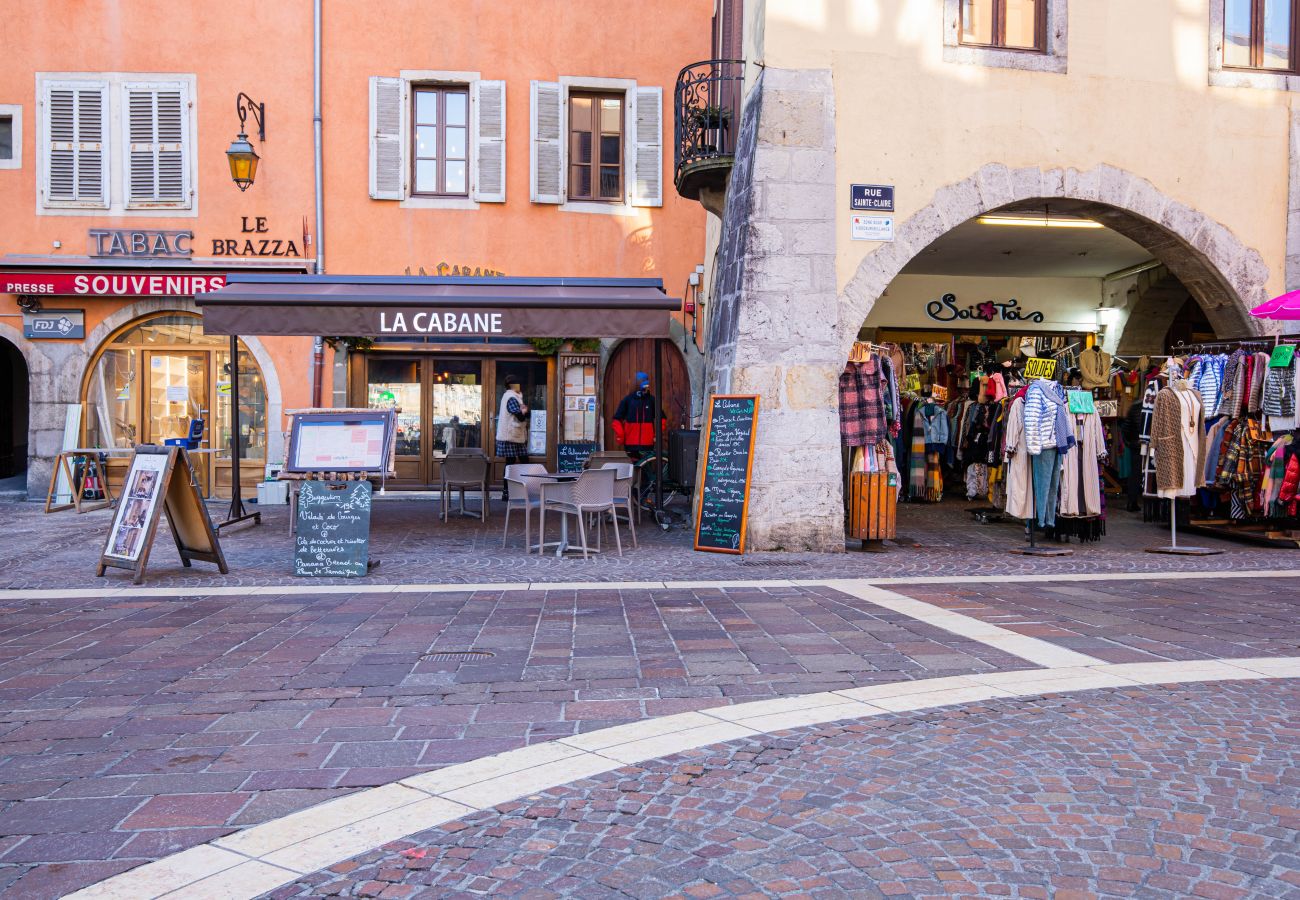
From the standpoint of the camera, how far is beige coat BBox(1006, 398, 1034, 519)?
9.69m

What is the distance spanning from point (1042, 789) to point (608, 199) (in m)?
12.1

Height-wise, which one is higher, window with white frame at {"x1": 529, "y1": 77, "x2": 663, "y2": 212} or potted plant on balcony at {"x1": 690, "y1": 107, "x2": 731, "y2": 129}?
window with white frame at {"x1": 529, "y1": 77, "x2": 663, "y2": 212}

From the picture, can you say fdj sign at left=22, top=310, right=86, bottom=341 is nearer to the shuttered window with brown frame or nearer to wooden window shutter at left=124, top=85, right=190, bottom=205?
wooden window shutter at left=124, top=85, right=190, bottom=205

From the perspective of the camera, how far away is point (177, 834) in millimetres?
3047

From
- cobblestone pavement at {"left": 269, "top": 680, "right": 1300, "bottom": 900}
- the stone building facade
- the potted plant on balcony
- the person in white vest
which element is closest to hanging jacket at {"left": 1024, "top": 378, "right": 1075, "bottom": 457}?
Result: the stone building facade

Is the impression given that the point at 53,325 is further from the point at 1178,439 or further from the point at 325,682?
the point at 1178,439

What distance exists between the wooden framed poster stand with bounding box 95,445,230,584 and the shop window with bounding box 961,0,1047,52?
8088 mm

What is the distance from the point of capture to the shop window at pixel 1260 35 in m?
10.5

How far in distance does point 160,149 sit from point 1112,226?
→ 39.1 feet

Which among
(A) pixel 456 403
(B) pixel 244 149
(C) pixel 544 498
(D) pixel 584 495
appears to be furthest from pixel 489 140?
(D) pixel 584 495

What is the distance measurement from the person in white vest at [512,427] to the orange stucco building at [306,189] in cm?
99

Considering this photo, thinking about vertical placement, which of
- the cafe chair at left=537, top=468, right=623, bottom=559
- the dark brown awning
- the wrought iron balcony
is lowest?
the cafe chair at left=537, top=468, right=623, bottom=559

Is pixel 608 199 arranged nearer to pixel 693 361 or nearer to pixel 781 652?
pixel 693 361

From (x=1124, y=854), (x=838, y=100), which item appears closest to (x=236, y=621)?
(x=1124, y=854)
